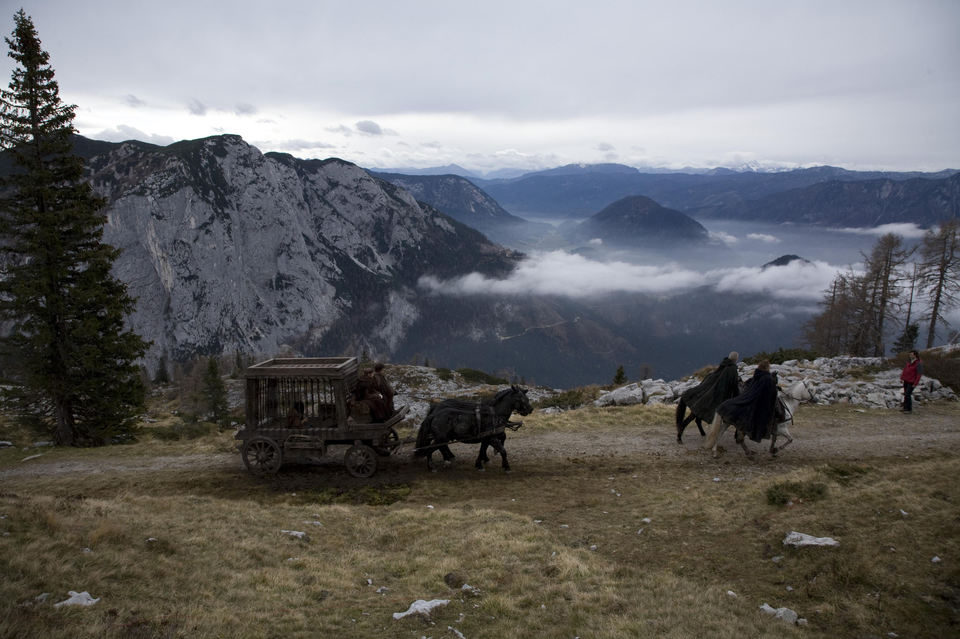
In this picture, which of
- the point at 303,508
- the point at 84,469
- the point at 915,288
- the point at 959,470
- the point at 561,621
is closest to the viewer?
the point at 561,621

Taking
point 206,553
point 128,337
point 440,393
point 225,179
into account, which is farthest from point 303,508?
point 225,179

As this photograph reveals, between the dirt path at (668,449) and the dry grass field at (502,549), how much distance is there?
17cm

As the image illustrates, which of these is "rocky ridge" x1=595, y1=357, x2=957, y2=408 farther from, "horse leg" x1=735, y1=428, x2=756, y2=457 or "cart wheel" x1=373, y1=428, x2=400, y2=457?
"cart wheel" x1=373, y1=428, x2=400, y2=457

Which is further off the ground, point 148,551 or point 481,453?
point 148,551

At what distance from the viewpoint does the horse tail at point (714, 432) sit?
14.5m

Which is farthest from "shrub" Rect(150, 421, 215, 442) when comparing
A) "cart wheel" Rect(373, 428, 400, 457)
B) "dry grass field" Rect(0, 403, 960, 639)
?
"cart wheel" Rect(373, 428, 400, 457)

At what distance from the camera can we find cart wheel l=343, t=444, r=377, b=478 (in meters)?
13.4

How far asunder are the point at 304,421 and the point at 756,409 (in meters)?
12.2

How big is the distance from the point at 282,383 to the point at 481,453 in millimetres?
5745

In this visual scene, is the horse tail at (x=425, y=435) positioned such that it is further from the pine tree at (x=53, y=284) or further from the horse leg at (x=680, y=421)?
the pine tree at (x=53, y=284)

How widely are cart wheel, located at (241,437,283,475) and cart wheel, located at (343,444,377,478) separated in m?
1.84

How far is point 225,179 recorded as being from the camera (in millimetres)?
165000

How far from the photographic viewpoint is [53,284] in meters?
17.9

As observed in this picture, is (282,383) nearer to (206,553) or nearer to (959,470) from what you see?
(206,553)
